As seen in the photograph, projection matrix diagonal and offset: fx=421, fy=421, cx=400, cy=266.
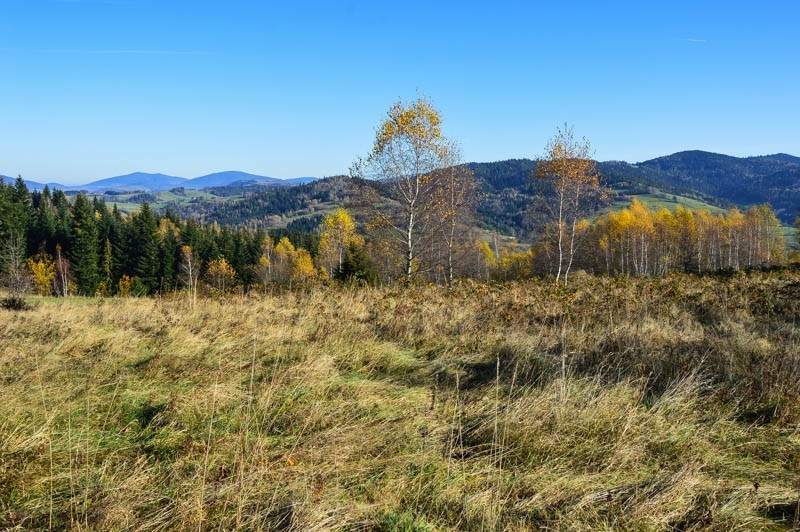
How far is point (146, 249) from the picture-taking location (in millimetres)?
55688

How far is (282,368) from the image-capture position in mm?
4883

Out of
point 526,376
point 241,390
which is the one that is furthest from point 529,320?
point 241,390

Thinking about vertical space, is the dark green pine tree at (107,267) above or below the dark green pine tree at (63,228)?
below

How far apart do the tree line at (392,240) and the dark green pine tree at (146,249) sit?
16cm

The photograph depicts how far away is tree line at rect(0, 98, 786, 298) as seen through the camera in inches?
712

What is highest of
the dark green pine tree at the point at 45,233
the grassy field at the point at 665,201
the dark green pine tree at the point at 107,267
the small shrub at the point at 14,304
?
the grassy field at the point at 665,201

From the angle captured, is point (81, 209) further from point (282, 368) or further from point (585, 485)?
point (585, 485)

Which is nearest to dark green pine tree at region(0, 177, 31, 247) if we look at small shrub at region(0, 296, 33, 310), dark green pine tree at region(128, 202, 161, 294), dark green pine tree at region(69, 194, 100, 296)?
dark green pine tree at region(69, 194, 100, 296)

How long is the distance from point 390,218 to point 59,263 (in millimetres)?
50893

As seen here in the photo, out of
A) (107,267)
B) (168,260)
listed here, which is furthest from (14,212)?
(168,260)

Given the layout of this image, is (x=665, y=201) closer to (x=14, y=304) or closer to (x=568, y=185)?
(x=568, y=185)

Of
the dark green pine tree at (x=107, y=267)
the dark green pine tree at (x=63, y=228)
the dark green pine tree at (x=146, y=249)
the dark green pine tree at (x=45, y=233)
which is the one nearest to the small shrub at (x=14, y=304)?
the dark green pine tree at (x=146, y=249)

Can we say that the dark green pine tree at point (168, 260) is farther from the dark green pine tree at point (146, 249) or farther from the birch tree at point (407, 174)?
the birch tree at point (407, 174)

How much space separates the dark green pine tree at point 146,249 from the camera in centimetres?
5525
